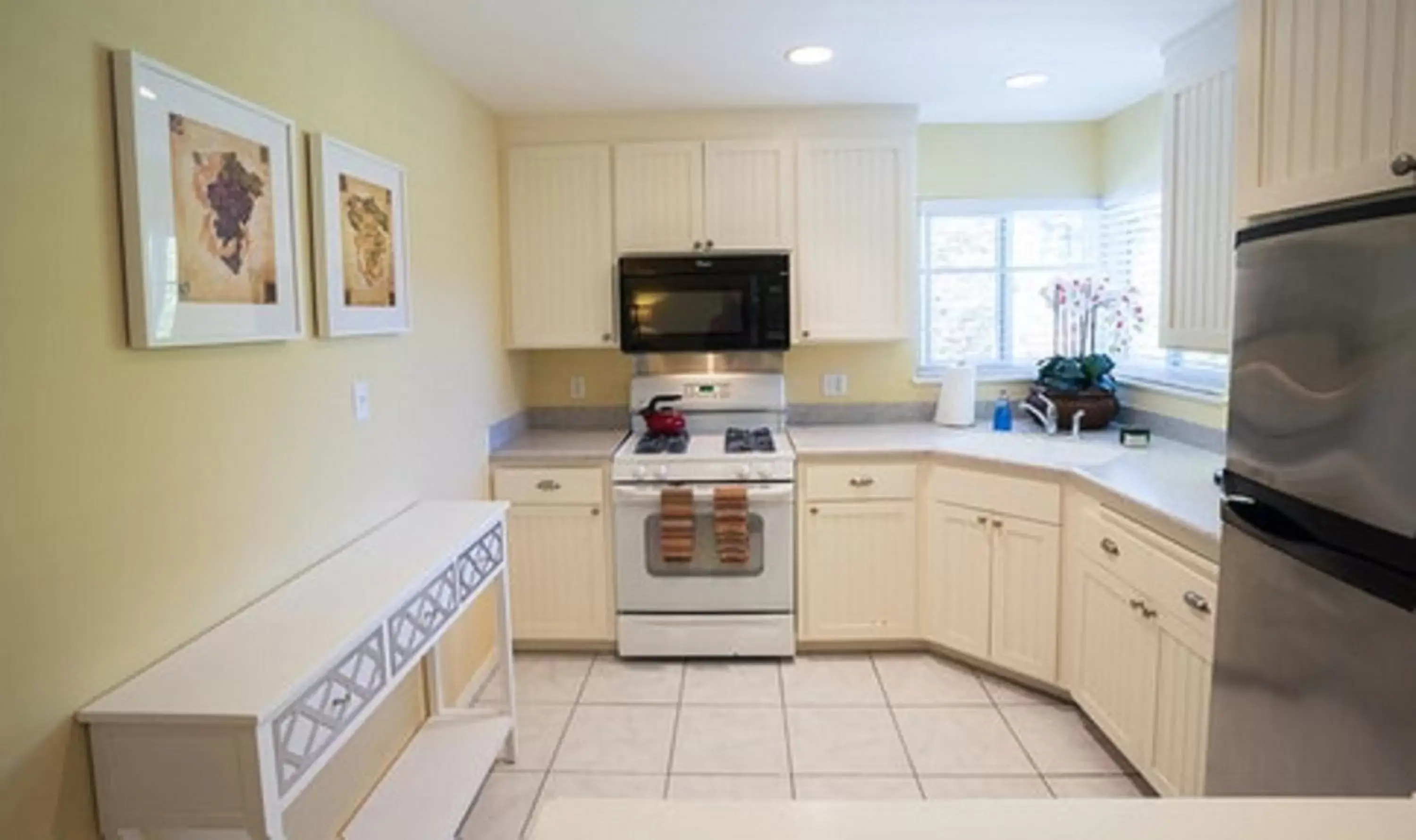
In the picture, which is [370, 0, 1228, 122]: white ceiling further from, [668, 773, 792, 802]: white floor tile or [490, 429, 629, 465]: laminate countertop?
[668, 773, 792, 802]: white floor tile

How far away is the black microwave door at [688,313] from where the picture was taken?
12.5 ft

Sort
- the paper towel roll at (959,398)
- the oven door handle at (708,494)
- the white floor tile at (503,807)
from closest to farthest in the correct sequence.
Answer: the white floor tile at (503,807)
the oven door handle at (708,494)
the paper towel roll at (959,398)

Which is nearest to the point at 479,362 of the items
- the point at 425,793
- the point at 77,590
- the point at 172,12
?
the point at 425,793

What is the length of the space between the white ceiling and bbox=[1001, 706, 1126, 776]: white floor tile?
234cm

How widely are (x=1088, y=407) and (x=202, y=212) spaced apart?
134 inches

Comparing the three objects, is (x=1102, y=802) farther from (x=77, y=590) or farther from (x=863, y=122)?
(x=863, y=122)

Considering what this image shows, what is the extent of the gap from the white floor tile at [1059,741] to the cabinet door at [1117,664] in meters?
0.11

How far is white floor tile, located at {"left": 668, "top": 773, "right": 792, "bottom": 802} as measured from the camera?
2.69m

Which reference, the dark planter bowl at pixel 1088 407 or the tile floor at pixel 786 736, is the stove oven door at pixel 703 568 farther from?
the dark planter bowl at pixel 1088 407

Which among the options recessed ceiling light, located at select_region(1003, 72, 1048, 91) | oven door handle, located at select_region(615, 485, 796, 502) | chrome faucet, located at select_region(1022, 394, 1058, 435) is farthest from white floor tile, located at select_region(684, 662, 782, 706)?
recessed ceiling light, located at select_region(1003, 72, 1048, 91)

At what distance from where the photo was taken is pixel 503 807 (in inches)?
104

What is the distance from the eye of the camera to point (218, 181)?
5.88ft

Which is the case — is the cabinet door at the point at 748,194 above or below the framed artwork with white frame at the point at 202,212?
above

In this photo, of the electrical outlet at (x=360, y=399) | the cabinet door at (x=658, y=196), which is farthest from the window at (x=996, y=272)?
the electrical outlet at (x=360, y=399)
